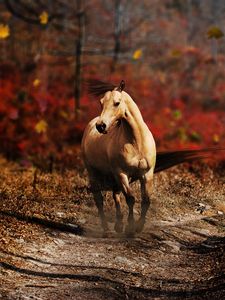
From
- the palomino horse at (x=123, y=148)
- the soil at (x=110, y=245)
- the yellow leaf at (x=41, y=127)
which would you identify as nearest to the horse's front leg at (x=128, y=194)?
the palomino horse at (x=123, y=148)

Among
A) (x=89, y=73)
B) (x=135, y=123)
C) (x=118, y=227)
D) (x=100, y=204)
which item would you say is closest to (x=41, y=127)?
(x=89, y=73)

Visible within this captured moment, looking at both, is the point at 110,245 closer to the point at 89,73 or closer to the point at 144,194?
the point at 144,194

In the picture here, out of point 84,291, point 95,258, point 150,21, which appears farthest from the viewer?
point 150,21

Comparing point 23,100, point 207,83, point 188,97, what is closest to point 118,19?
point 188,97

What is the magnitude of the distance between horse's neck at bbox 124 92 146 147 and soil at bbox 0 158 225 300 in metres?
1.56

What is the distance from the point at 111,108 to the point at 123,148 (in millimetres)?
881

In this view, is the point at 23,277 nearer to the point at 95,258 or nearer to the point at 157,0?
the point at 95,258

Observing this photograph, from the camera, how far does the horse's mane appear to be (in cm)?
789

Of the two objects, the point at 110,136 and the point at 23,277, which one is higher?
the point at 110,136

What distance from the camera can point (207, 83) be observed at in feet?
147

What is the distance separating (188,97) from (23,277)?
33.6 m

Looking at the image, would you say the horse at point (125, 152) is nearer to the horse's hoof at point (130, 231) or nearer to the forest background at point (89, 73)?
the horse's hoof at point (130, 231)

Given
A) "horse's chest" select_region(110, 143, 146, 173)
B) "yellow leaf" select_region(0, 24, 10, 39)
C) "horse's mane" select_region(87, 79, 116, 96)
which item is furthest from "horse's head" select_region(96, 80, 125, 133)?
"yellow leaf" select_region(0, 24, 10, 39)

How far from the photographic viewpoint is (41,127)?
25.4m
